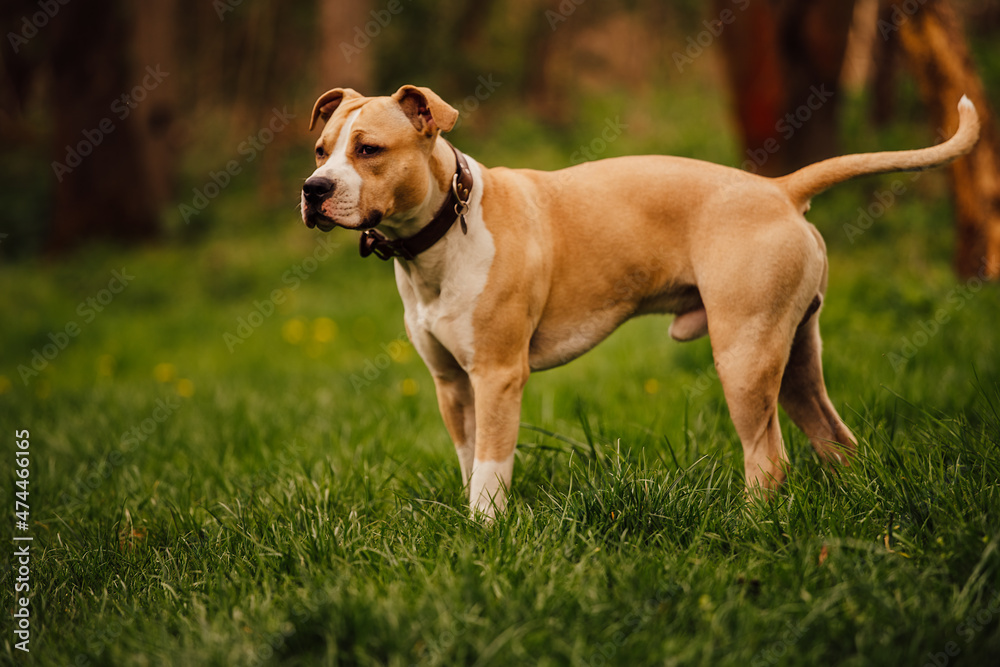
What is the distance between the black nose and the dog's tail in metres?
1.85

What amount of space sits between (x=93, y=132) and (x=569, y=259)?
38.9 ft

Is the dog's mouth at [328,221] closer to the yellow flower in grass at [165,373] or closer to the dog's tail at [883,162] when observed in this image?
the dog's tail at [883,162]

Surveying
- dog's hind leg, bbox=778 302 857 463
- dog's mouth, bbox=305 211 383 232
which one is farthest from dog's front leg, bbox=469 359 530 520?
dog's hind leg, bbox=778 302 857 463

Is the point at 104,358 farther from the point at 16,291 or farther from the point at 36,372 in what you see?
the point at 16,291

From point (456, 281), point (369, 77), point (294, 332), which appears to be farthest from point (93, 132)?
point (456, 281)

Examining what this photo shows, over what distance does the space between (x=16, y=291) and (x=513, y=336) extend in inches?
390

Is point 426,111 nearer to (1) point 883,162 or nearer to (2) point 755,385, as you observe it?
(2) point 755,385

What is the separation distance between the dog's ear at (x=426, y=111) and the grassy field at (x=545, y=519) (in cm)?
140

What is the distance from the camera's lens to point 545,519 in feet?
9.30

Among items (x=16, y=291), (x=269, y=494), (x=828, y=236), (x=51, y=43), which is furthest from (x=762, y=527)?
(x=51, y=43)

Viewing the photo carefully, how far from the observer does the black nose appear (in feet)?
9.09

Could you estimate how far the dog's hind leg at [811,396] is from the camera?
10.9ft

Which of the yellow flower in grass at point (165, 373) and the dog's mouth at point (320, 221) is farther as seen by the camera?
the yellow flower in grass at point (165, 373)

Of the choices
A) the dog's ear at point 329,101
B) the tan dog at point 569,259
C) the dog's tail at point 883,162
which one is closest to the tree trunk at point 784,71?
the dog's tail at point 883,162
